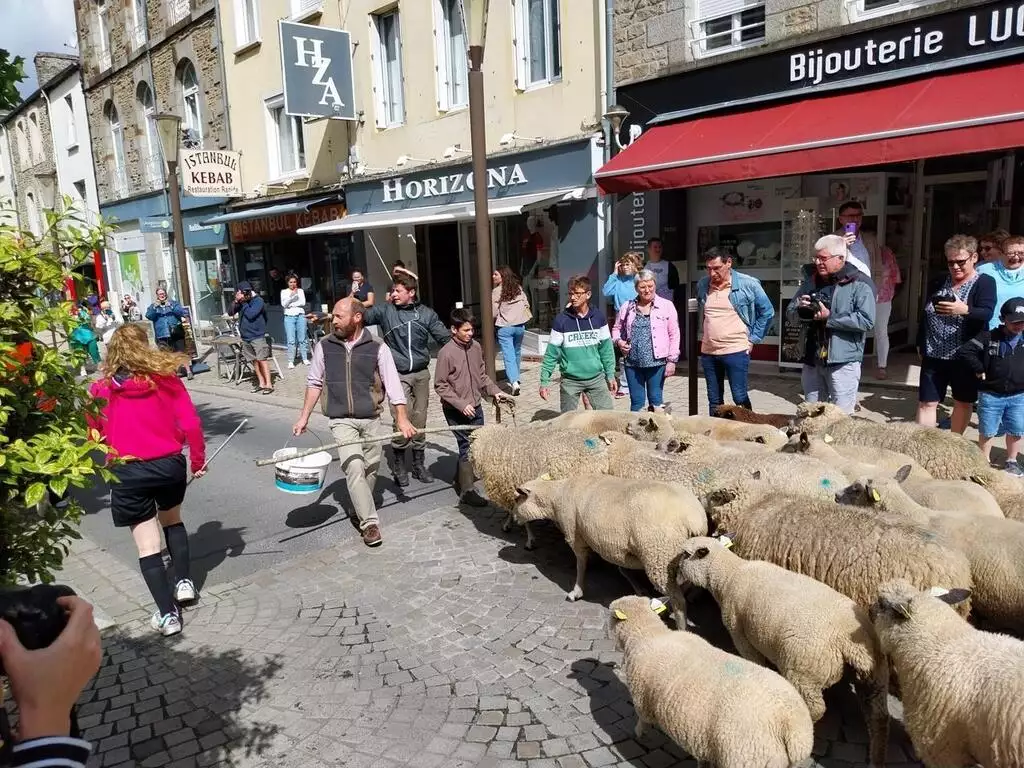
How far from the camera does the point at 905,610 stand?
2.65 meters

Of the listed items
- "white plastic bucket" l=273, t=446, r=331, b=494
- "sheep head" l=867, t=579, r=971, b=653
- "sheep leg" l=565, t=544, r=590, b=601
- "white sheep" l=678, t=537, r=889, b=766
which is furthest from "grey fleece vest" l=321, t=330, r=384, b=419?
"sheep head" l=867, t=579, r=971, b=653

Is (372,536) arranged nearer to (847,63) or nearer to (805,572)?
(805,572)

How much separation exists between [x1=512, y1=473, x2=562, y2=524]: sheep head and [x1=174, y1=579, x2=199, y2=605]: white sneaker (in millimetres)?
2157

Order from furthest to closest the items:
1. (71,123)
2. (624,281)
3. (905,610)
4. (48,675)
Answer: (71,123), (624,281), (905,610), (48,675)

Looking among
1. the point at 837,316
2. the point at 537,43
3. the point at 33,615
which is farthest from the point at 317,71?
the point at 33,615

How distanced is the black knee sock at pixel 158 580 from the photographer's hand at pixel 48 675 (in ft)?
10.1

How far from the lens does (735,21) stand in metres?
9.99

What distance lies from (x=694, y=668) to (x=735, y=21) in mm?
9671

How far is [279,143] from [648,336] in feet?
47.3

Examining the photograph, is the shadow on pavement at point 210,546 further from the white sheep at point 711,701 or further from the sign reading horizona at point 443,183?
the sign reading horizona at point 443,183

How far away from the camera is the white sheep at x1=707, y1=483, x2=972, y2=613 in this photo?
3188mm

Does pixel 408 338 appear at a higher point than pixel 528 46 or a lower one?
lower

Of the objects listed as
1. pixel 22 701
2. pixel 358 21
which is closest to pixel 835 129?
pixel 22 701

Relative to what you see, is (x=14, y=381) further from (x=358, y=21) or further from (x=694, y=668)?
(x=358, y=21)
